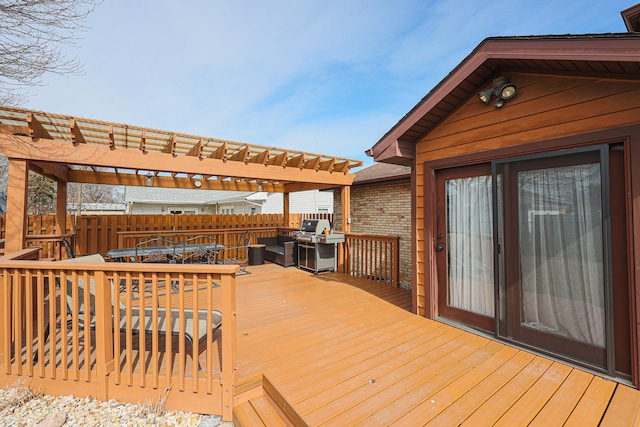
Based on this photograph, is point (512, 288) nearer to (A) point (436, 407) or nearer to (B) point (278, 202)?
(A) point (436, 407)

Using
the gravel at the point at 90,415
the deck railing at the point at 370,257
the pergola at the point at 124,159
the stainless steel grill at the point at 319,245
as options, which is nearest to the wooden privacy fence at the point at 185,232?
the deck railing at the point at 370,257

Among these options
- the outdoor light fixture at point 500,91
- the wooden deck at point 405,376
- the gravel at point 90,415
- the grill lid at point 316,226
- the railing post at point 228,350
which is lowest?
the gravel at point 90,415

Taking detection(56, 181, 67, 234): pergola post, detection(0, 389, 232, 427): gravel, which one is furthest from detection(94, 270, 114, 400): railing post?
detection(56, 181, 67, 234): pergola post

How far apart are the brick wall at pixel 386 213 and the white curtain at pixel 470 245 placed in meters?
4.60

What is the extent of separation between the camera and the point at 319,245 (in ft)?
21.3

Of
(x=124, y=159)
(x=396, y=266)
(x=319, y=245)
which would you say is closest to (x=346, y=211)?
(x=319, y=245)

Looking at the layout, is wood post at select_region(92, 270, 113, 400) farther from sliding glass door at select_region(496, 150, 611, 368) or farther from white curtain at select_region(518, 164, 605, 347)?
white curtain at select_region(518, 164, 605, 347)

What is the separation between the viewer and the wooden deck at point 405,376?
1.94m

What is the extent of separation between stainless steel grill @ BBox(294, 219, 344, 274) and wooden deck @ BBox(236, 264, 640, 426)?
8.36ft

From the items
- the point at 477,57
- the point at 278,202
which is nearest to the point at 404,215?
the point at 477,57

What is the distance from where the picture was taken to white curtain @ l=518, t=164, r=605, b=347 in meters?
2.51

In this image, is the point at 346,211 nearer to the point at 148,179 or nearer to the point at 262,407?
the point at 148,179

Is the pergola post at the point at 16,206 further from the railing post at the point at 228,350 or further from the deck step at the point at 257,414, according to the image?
the deck step at the point at 257,414

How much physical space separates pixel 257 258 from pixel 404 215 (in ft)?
15.0
